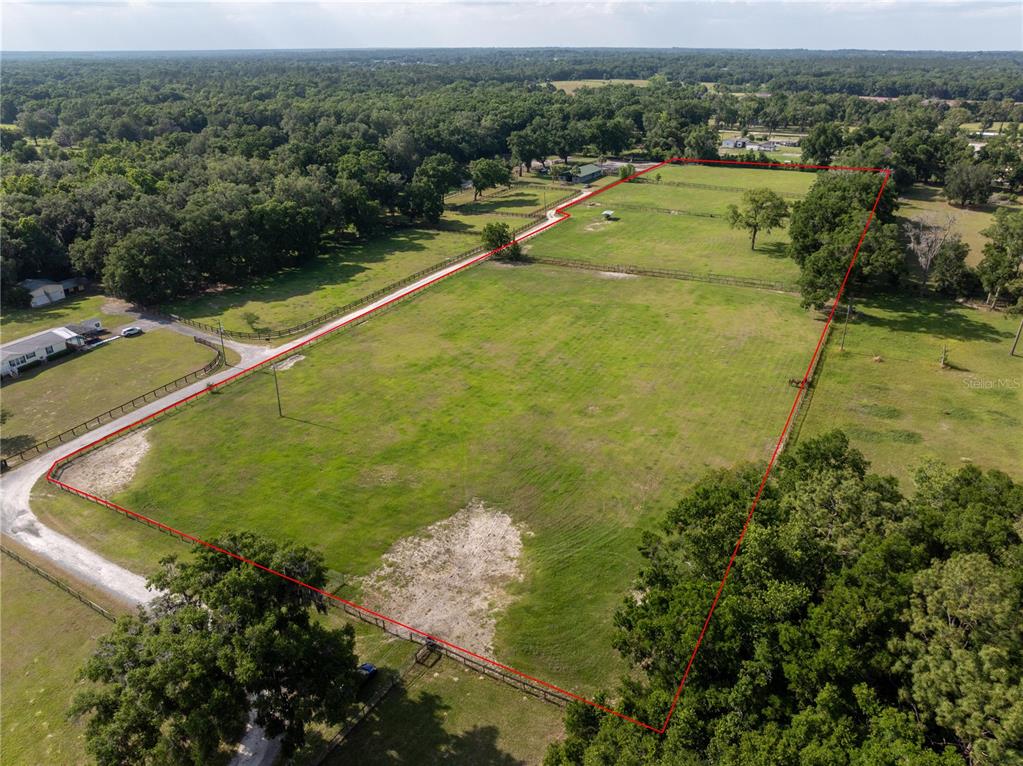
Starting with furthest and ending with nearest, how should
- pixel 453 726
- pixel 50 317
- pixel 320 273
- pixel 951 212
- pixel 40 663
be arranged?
pixel 951 212 → pixel 320 273 → pixel 50 317 → pixel 40 663 → pixel 453 726

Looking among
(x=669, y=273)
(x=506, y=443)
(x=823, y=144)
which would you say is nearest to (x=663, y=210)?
(x=669, y=273)

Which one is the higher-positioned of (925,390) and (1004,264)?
(1004,264)

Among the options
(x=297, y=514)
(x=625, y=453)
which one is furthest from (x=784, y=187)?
(x=297, y=514)

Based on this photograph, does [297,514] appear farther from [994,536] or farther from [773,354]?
[773,354]

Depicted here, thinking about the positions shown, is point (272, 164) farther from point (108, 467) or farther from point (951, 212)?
point (951, 212)

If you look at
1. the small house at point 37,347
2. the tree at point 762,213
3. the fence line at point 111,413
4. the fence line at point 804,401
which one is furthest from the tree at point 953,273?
the small house at point 37,347

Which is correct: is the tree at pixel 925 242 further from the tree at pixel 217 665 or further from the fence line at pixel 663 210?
the tree at pixel 217 665

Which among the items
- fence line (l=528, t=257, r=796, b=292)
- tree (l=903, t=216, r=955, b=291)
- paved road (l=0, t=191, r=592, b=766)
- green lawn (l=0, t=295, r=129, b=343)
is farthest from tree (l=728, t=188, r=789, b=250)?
green lawn (l=0, t=295, r=129, b=343)
